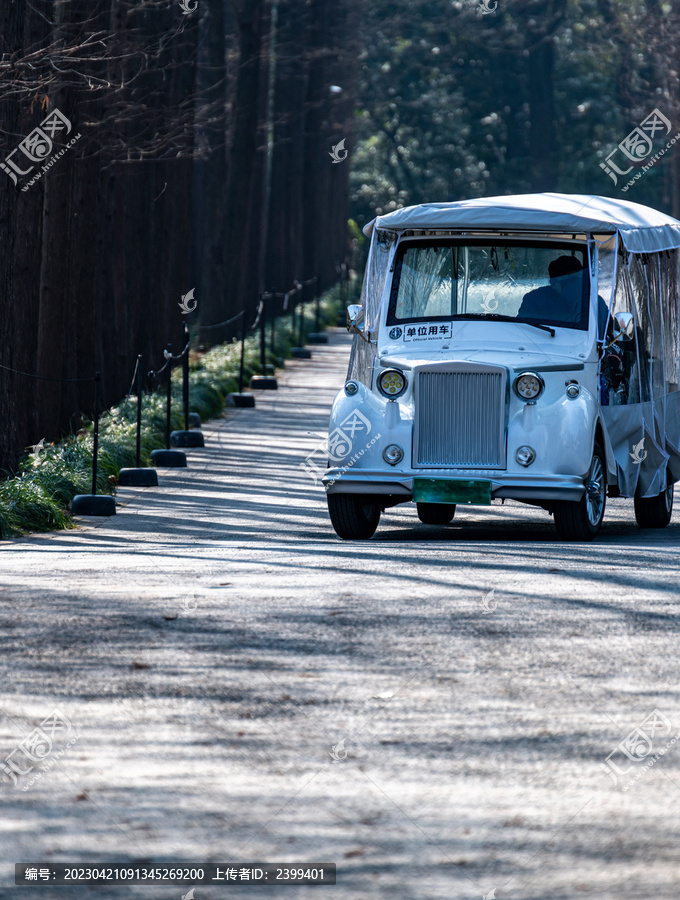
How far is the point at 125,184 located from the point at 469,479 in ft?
48.7

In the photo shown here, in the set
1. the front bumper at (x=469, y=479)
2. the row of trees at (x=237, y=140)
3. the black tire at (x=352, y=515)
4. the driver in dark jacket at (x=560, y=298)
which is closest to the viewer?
the front bumper at (x=469, y=479)

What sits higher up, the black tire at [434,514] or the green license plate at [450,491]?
the green license plate at [450,491]

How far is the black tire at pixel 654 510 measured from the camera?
15.0 m

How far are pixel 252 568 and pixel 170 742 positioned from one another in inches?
149

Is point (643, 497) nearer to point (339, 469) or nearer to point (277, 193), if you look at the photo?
point (339, 469)

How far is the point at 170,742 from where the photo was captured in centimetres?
681

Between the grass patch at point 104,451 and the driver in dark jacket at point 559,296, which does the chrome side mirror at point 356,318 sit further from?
the grass patch at point 104,451

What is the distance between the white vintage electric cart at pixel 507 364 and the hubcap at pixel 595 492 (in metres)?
0.02

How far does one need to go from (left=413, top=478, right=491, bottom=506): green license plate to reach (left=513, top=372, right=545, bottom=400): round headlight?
0.71 metres

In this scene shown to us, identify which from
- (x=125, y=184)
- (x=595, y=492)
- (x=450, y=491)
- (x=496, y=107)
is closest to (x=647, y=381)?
(x=595, y=492)

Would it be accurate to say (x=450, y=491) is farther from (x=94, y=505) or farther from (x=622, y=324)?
(x=94, y=505)

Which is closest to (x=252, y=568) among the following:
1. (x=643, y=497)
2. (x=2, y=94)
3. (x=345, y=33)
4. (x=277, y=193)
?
(x=643, y=497)
